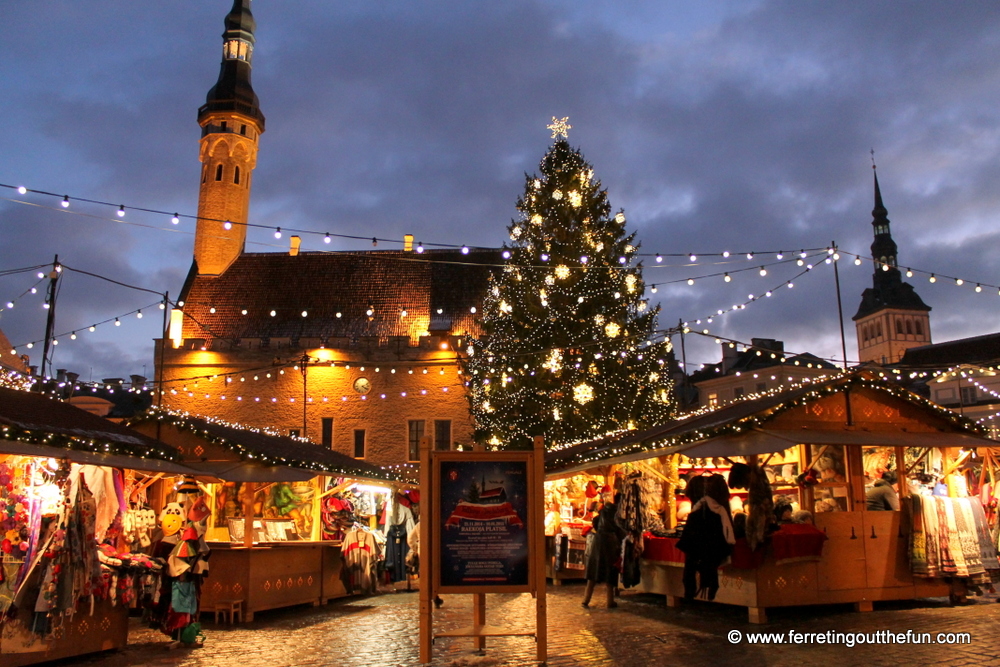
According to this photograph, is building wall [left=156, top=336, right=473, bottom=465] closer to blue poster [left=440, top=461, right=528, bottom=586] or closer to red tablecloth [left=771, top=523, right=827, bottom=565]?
red tablecloth [left=771, top=523, right=827, bottom=565]

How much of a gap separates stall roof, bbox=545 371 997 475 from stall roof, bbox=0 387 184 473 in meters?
6.17

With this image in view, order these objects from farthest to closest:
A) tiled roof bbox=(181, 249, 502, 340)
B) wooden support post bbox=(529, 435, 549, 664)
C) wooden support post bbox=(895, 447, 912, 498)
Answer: tiled roof bbox=(181, 249, 502, 340)
wooden support post bbox=(895, 447, 912, 498)
wooden support post bbox=(529, 435, 549, 664)

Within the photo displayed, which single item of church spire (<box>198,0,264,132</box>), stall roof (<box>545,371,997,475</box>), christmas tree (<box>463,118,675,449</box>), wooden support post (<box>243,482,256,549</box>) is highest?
church spire (<box>198,0,264,132</box>)

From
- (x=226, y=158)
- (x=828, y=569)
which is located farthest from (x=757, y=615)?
(x=226, y=158)

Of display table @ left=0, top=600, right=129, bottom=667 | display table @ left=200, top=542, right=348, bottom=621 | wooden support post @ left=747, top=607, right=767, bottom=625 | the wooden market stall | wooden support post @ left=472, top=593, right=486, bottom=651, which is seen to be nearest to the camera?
display table @ left=0, top=600, right=129, bottom=667

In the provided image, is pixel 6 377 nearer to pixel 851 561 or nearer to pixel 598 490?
pixel 598 490

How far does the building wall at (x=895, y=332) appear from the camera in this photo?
95688 mm

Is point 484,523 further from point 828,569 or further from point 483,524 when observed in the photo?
point 828,569

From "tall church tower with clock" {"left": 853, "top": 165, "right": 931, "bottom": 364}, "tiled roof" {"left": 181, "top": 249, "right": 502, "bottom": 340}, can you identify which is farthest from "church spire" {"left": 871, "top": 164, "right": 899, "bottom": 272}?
"tiled roof" {"left": 181, "top": 249, "right": 502, "bottom": 340}

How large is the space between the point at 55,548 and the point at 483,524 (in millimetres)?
4126

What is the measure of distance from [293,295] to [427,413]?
8.73 m

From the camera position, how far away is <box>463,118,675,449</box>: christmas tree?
73.8 feet

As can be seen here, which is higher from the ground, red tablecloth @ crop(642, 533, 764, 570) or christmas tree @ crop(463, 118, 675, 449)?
christmas tree @ crop(463, 118, 675, 449)

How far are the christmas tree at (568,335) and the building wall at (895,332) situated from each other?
8086 centimetres
